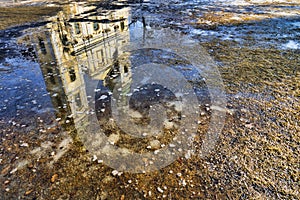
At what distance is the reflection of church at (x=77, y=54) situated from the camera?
17.1ft

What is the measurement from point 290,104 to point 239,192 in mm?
2718

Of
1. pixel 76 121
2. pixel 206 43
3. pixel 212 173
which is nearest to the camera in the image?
pixel 212 173

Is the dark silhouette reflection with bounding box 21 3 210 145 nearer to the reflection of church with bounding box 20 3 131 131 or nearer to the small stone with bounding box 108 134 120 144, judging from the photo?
the reflection of church with bounding box 20 3 131 131

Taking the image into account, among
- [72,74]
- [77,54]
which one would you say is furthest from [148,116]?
[77,54]

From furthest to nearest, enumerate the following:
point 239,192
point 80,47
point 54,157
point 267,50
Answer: point 80,47 → point 267,50 → point 54,157 → point 239,192

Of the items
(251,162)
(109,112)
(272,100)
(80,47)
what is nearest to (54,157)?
(109,112)

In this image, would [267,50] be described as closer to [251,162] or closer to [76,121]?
[251,162]

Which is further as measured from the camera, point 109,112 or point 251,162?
point 109,112

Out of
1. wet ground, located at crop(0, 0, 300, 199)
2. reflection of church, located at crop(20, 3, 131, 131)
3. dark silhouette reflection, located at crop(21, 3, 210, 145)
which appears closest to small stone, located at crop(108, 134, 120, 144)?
wet ground, located at crop(0, 0, 300, 199)

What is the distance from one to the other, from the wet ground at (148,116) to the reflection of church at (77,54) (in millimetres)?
45

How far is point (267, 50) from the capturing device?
732 cm

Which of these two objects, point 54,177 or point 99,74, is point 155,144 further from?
point 99,74

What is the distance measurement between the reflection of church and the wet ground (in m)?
0.04

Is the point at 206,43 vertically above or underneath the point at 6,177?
above
